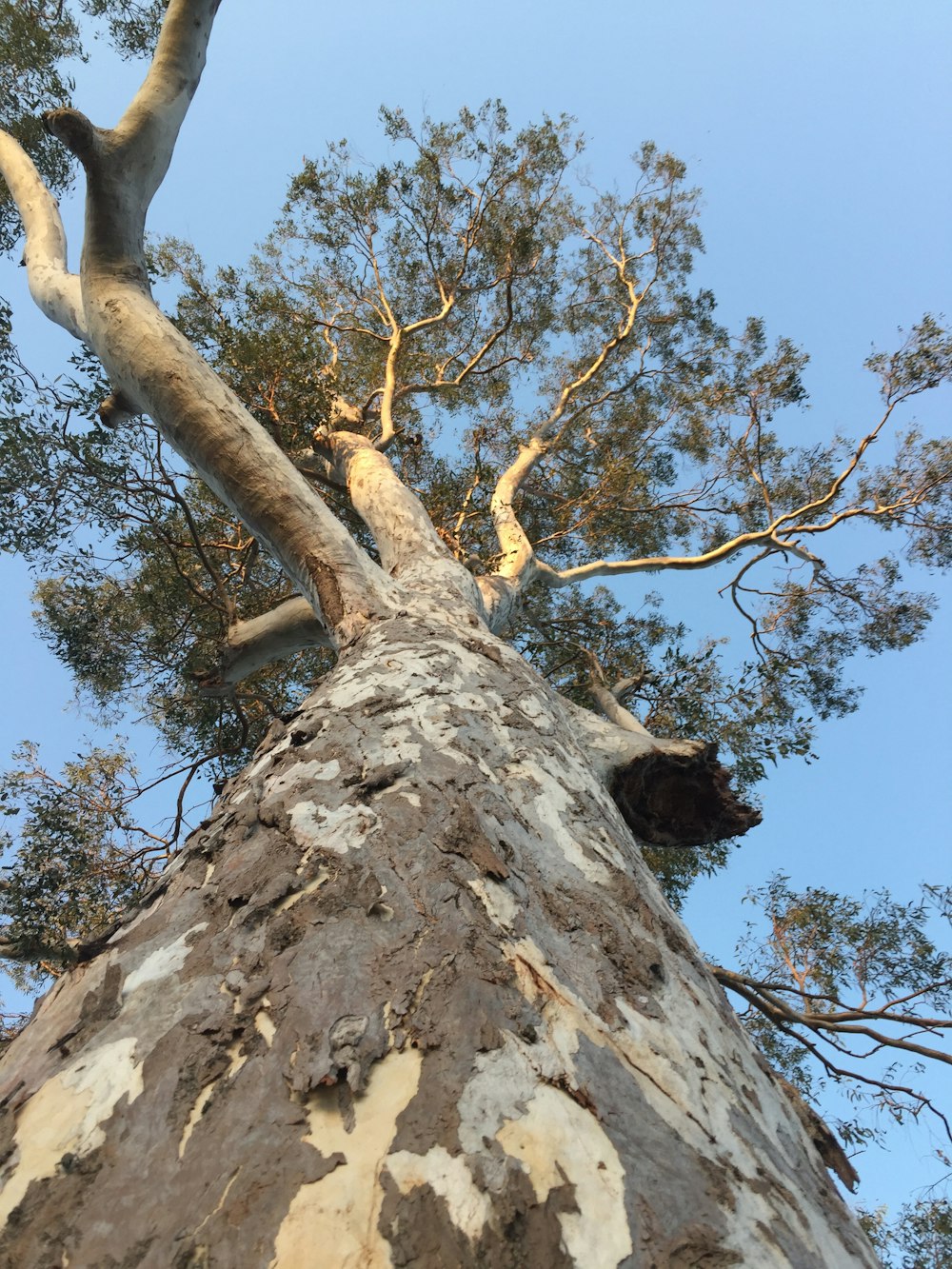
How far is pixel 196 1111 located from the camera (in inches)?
35.6

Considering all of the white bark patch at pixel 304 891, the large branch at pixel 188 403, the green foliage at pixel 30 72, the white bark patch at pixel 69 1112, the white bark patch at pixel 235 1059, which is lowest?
the white bark patch at pixel 69 1112

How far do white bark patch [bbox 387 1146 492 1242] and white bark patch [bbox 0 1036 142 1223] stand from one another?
0.35m

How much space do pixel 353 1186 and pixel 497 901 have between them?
53cm

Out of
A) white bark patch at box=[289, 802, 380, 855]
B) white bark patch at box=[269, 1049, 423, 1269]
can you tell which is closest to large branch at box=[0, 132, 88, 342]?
white bark patch at box=[289, 802, 380, 855]

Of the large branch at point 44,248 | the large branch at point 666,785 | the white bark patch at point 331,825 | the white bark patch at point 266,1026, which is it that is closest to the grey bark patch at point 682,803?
the large branch at point 666,785

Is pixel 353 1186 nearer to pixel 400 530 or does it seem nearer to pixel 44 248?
→ pixel 400 530

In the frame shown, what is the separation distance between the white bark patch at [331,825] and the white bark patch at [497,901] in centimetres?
23

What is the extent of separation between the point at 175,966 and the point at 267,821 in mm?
378

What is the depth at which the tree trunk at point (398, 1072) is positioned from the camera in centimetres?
79

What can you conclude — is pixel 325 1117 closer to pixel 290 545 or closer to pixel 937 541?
pixel 290 545

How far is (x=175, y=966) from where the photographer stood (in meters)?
1.17

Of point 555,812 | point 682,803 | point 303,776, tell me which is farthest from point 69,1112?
point 682,803

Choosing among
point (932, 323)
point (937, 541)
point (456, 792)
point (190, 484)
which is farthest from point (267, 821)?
point (932, 323)

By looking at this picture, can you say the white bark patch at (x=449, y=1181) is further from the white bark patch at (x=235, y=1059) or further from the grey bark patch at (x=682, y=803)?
the grey bark patch at (x=682, y=803)
